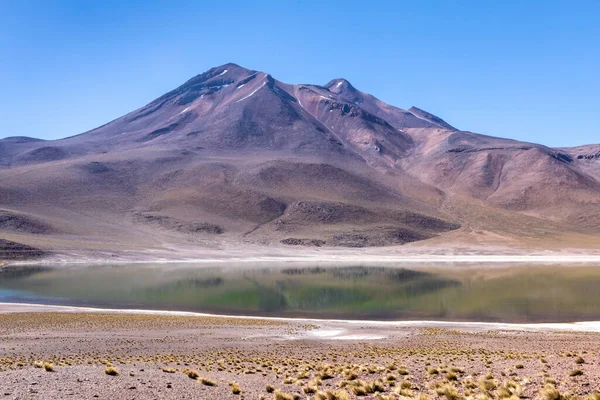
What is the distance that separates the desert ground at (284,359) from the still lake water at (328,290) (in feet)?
26.4

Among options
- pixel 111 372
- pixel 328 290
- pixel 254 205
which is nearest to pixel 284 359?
pixel 111 372

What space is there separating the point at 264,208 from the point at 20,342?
129437 millimetres

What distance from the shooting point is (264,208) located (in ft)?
500

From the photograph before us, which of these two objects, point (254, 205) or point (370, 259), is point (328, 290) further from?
point (254, 205)

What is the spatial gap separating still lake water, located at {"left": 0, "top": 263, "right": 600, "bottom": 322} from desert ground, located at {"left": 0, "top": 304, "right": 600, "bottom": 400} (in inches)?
316

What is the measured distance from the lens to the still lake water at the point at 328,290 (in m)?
42.0

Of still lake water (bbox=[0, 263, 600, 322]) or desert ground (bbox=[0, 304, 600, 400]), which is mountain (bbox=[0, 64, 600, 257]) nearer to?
still lake water (bbox=[0, 263, 600, 322])

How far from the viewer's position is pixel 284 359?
19.0 m

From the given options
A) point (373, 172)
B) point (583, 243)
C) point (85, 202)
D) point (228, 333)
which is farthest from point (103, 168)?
point (228, 333)

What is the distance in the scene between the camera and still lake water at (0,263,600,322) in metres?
42.0

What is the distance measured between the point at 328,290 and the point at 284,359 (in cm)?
3764

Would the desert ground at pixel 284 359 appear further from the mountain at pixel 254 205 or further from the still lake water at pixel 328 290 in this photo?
the mountain at pixel 254 205

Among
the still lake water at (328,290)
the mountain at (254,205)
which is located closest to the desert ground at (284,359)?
the still lake water at (328,290)

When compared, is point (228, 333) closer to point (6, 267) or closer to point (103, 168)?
point (6, 267)
